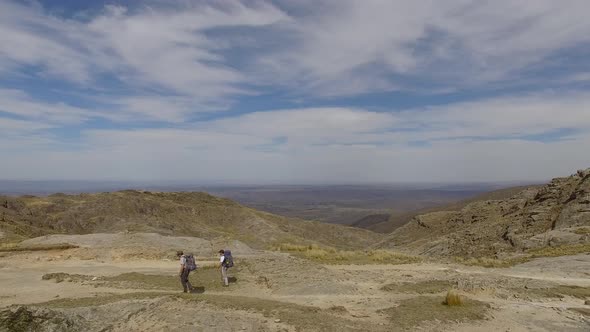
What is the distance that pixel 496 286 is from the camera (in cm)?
1872

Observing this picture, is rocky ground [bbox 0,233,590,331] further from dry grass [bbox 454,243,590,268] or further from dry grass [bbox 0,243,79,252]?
dry grass [bbox 454,243,590,268]

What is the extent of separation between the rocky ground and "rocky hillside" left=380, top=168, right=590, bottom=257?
910cm

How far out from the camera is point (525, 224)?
41156mm

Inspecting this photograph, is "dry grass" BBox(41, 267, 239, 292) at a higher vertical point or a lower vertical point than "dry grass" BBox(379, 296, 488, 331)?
lower

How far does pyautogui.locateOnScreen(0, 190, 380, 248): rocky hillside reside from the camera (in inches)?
2296

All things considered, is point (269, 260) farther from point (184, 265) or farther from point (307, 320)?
point (307, 320)

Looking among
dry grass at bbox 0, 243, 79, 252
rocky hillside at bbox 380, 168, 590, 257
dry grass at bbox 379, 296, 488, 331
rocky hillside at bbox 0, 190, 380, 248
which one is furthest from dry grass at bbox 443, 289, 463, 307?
rocky hillside at bbox 0, 190, 380, 248

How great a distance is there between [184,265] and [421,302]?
993cm

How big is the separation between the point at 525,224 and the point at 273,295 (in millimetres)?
33737

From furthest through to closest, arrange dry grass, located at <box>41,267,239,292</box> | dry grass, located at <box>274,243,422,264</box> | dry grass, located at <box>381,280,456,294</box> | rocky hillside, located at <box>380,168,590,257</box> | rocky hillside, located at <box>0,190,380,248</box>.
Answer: rocky hillside, located at <box>0,190,380,248</box>, rocky hillside, located at <box>380,168,590,257</box>, dry grass, located at <box>274,243,422,264</box>, dry grass, located at <box>41,267,239,292</box>, dry grass, located at <box>381,280,456,294</box>

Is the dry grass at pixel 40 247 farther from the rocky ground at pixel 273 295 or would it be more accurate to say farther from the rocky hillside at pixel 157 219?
the rocky hillside at pixel 157 219

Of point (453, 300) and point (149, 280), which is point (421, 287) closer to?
point (453, 300)

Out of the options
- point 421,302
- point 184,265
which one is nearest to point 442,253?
point 421,302

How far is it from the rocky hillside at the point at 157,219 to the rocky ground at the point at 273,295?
71.6 ft
